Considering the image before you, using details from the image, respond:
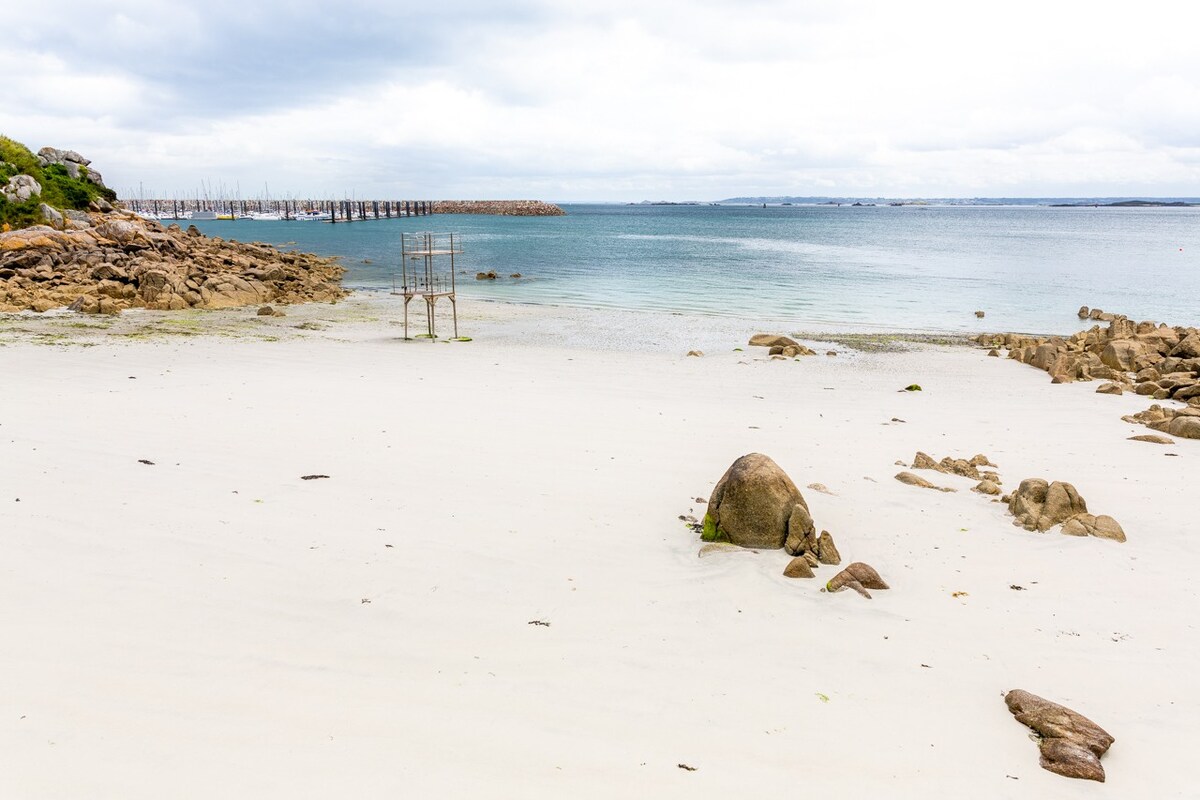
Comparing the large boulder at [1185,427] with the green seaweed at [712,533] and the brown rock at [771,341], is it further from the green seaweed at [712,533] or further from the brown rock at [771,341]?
the brown rock at [771,341]

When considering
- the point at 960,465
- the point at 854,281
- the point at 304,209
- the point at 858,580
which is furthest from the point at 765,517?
the point at 304,209

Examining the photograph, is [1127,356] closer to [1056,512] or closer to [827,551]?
[1056,512]

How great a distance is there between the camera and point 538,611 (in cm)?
518

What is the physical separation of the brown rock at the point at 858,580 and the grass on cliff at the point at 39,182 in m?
33.1

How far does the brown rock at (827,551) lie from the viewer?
19.9 ft

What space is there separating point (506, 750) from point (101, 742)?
1841 millimetres

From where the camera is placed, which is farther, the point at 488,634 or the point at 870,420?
the point at 870,420

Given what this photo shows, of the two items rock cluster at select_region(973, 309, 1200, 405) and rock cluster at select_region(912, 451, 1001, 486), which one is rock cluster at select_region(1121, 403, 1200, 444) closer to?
rock cluster at select_region(973, 309, 1200, 405)

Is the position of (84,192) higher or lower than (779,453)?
higher

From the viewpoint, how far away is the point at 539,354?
17266 millimetres

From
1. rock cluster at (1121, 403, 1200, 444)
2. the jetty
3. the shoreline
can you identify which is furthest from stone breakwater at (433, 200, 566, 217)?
rock cluster at (1121, 403, 1200, 444)

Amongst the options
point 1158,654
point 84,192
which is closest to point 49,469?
point 1158,654

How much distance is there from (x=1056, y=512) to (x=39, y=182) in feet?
123

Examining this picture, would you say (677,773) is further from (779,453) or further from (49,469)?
(49,469)
